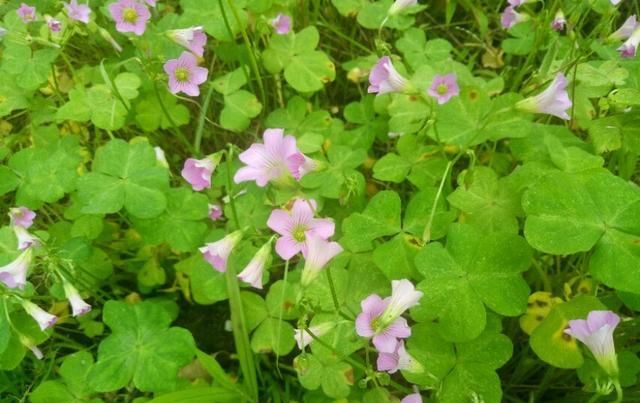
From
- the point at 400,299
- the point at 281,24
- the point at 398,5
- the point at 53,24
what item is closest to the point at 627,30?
the point at 398,5

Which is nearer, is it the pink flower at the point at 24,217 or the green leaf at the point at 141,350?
the green leaf at the point at 141,350

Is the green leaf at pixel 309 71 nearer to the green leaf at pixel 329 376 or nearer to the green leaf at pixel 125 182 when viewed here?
the green leaf at pixel 125 182

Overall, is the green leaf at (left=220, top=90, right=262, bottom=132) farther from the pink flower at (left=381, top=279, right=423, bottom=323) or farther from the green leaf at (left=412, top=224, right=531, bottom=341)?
the pink flower at (left=381, top=279, right=423, bottom=323)

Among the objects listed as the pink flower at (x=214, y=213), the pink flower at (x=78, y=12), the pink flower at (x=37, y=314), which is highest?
the pink flower at (x=78, y=12)

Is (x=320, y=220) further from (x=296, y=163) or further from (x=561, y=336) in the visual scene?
(x=561, y=336)

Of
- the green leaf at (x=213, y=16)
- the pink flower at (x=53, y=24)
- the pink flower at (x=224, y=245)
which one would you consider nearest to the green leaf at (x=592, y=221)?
the pink flower at (x=224, y=245)

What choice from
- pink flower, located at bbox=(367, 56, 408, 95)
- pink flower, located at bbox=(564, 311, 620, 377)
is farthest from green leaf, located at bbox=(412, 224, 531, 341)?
pink flower, located at bbox=(367, 56, 408, 95)

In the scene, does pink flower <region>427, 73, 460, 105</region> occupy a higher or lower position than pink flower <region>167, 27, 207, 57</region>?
lower
